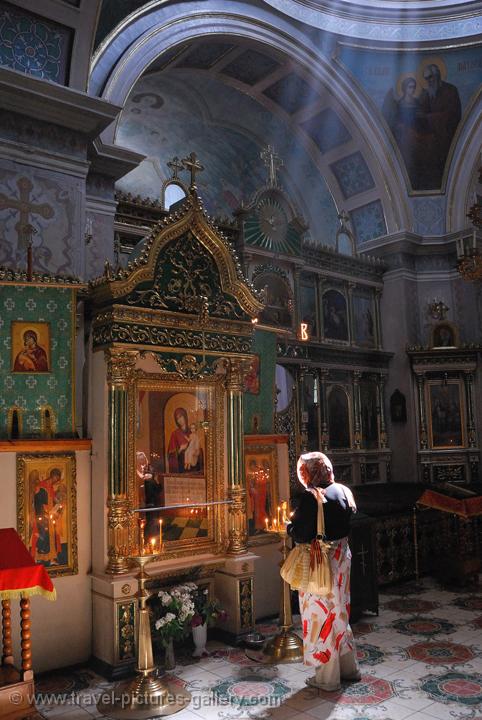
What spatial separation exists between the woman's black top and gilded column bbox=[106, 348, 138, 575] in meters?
1.53

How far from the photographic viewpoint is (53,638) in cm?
536

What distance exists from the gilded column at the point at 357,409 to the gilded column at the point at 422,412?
1434mm

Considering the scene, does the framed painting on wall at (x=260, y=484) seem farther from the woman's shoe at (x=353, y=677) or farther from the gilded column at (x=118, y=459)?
the woman's shoe at (x=353, y=677)

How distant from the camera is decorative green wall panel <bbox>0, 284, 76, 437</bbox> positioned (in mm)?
5332

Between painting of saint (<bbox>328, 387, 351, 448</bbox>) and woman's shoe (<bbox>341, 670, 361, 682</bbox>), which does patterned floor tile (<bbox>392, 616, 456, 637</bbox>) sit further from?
painting of saint (<bbox>328, 387, 351, 448</bbox>)

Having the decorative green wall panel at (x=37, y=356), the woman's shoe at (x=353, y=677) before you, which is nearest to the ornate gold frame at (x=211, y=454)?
the decorative green wall panel at (x=37, y=356)

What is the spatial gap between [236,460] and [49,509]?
1.87 meters

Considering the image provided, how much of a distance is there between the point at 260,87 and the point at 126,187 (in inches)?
138

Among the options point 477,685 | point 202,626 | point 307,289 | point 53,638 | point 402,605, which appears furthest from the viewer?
point 307,289

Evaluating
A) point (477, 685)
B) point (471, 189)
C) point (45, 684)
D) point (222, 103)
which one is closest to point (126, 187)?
point (222, 103)

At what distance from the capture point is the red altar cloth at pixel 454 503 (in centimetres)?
809

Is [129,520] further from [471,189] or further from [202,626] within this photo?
[471,189]

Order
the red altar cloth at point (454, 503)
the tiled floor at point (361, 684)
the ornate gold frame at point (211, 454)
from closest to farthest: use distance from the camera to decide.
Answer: the tiled floor at point (361, 684) < the ornate gold frame at point (211, 454) < the red altar cloth at point (454, 503)

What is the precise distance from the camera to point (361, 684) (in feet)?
16.5
